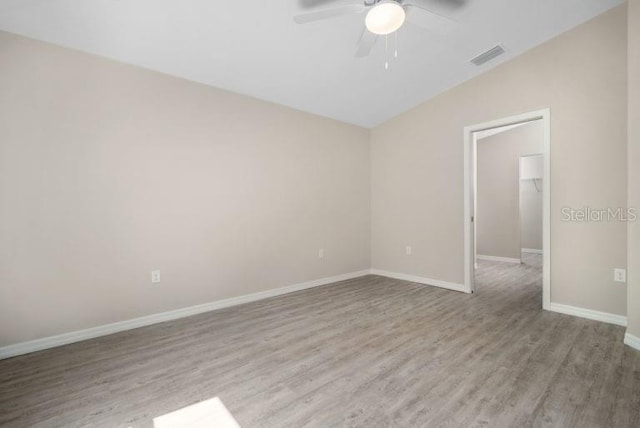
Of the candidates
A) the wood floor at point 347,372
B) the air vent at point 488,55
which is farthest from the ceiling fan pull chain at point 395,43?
the wood floor at point 347,372

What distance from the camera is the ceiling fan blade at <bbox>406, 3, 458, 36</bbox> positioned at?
183 centimetres

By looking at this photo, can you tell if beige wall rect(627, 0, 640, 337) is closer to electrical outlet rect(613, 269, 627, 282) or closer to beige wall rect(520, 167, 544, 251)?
electrical outlet rect(613, 269, 627, 282)

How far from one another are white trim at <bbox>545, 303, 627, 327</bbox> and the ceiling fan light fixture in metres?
3.17

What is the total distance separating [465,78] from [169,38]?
3.36 meters

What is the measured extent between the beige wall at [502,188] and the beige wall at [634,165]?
12.0ft

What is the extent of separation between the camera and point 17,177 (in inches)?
84.1

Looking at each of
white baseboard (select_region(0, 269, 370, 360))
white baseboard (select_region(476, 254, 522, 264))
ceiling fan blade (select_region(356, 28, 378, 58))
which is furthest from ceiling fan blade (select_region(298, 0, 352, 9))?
white baseboard (select_region(476, 254, 522, 264))

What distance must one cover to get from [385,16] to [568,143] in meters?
2.51

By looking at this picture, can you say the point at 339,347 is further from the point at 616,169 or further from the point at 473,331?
the point at 616,169

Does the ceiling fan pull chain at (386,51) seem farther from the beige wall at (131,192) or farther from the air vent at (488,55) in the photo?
the beige wall at (131,192)

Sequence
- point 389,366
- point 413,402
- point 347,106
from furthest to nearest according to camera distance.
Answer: point 347,106, point 389,366, point 413,402

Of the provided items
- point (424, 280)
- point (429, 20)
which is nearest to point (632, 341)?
point (424, 280)

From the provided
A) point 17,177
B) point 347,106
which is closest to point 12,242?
point 17,177

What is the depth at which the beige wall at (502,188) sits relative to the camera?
5.57 meters
